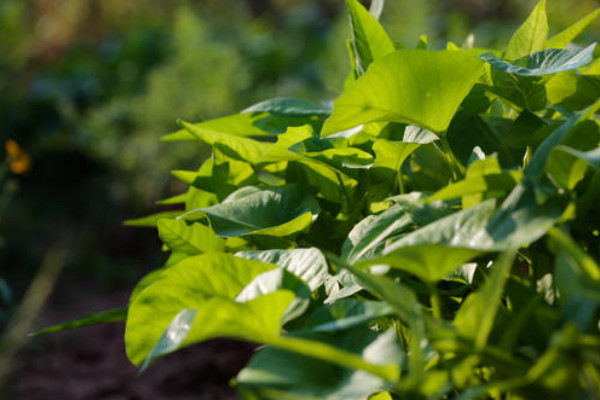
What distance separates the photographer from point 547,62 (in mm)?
768

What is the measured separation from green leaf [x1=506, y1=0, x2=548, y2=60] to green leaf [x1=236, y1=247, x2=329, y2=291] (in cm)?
44

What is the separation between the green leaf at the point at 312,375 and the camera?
0.53 metres

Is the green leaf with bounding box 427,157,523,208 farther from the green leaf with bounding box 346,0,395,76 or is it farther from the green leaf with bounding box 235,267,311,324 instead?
the green leaf with bounding box 346,0,395,76

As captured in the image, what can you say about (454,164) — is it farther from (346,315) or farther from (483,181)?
(346,315)

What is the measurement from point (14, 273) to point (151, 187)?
36.0 inches

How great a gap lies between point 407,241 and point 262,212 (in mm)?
291

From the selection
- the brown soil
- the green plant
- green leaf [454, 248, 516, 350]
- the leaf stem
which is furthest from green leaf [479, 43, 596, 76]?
the brown soil

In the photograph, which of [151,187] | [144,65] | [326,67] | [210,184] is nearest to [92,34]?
[144,65]

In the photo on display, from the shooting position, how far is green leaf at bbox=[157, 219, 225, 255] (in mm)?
806

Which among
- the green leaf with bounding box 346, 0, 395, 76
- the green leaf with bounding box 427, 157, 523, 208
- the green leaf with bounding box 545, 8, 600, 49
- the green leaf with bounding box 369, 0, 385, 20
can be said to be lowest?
the green leaf with bounding box 427, 157, 523, 208

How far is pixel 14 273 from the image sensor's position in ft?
11.5

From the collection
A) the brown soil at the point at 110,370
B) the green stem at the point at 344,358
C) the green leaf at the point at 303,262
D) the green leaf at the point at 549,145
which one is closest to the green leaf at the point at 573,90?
the green leaf at the point at 549,145

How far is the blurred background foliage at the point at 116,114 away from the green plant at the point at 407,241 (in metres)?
1.63

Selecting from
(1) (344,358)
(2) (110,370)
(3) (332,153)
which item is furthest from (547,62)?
(2) (110,370)
